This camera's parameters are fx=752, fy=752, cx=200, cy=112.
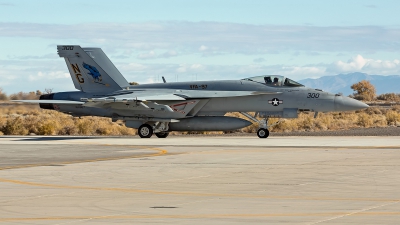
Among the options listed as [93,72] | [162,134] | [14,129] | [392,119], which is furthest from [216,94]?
[392,119]

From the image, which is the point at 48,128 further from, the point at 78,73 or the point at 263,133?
the point at 263,133

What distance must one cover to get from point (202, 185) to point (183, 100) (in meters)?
18.6

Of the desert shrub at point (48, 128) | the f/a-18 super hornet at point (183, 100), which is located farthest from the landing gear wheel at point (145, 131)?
the desert shrub at point (48, 128)

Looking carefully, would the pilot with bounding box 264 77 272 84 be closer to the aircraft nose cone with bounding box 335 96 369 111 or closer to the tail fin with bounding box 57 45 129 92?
the aircraft nose cone with bounding box 335 96 369 111

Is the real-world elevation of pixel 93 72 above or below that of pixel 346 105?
above

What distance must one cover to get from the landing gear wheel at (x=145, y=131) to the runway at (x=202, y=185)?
27.5 feet

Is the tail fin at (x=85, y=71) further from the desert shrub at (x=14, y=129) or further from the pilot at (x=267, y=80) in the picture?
the desert shrub at (x=14, y=129)

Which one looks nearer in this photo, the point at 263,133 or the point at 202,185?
the point at 202,185

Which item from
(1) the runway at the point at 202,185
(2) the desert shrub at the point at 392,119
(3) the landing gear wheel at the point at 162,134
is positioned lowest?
(1) the runway at the point at 202,185

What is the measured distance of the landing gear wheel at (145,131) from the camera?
33219mm

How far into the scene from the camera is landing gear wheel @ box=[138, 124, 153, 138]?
33.2 m

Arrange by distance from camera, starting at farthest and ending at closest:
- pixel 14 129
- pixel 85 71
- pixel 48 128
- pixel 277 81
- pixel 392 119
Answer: pixel 392 119
pixel 14 129
pixel 48 128
pixel 85 71
pixel 277 81

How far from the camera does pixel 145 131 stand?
109 ft

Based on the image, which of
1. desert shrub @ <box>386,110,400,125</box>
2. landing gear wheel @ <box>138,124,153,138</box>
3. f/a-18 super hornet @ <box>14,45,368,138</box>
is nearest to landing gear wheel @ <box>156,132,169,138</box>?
f/a-18 super hornet @ <box>14,45,368,138</box>
